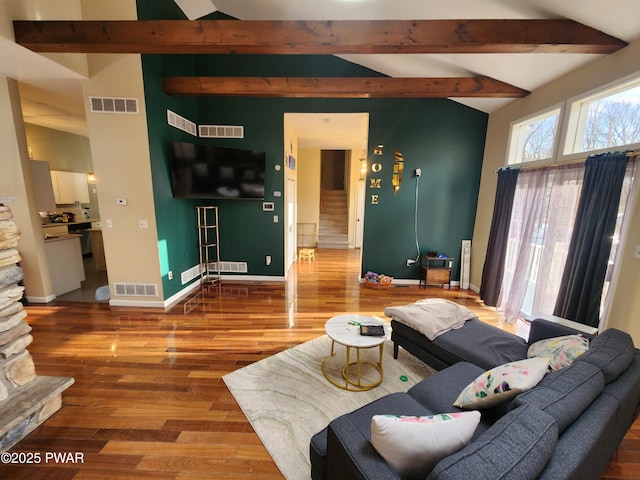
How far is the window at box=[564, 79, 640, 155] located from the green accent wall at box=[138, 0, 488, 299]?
166 centimetres

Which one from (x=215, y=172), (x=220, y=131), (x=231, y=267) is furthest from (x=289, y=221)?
(x=220, y=131)

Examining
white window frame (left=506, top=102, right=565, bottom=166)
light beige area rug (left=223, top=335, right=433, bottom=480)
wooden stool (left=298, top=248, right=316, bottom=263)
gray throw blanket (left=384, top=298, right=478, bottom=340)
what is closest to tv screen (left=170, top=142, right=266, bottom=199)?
wooden stool (left=298, top=248, right=316, bottom=263)

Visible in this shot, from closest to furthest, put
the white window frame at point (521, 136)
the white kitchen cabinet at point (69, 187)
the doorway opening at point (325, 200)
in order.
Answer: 1. the white window frame at point (521, 136)
2. the white kitchen cabinet at point (69, 187)
3. the doorway opening at point (325, 200)

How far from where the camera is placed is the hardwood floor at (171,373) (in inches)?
60.8

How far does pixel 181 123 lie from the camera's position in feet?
13.1

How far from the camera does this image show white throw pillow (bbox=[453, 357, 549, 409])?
1.20 meters

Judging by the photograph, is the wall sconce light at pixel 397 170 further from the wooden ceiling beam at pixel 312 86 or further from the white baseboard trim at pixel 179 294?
the white baseboard trim at pixel 179 294

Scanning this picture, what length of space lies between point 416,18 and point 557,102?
190 centimetres

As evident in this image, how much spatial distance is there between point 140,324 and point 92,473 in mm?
1911

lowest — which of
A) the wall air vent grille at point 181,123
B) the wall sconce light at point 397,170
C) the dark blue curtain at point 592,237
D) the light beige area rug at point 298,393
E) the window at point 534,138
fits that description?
the light beige area rug at point 298,393

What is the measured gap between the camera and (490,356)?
186 centimetres

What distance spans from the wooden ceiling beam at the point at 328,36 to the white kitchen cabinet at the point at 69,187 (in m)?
4.53

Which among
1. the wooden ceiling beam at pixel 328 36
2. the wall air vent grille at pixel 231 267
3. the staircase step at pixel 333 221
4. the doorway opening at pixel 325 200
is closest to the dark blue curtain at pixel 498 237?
the wooden ceiling beam at pixel 328 36

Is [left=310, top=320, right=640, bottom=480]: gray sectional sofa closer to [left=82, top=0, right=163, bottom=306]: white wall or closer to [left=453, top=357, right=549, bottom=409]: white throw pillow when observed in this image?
[left=453, top=357, right=549, bottom=409]: white throw pillow
